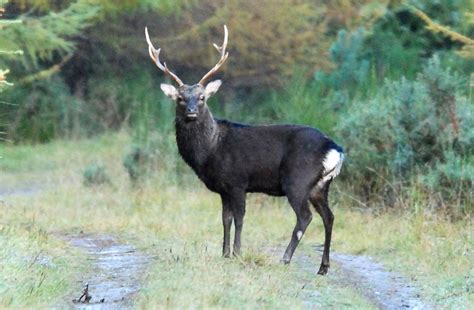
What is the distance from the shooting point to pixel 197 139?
12.5 m

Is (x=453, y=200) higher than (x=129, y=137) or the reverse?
higher

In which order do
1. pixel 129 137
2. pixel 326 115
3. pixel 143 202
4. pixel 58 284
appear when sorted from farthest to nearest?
pixel 129 137, pixel 326 115, pixel 143 202, pixel 58 284

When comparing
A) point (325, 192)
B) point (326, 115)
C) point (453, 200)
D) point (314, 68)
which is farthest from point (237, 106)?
point (325, 192)

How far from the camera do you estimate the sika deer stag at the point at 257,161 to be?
12055 millimetres

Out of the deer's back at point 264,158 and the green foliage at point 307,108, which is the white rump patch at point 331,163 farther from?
the green foliage at point 307,108

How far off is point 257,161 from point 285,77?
43.6 feet

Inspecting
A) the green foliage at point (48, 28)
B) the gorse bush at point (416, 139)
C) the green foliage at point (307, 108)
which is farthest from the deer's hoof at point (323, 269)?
the green foliage at point (48, 28)

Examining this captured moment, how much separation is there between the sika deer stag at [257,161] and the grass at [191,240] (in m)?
0.53

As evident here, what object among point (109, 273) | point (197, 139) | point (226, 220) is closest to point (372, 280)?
point (226, 220)

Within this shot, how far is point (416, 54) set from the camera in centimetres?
2191

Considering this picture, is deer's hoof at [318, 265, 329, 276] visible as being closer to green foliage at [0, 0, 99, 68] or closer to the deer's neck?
the deer's neck

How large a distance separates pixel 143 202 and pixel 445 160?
13.5 ft

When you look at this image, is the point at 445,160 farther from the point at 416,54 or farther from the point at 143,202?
the point at 416,54

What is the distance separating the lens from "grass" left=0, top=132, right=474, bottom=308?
9.96m
